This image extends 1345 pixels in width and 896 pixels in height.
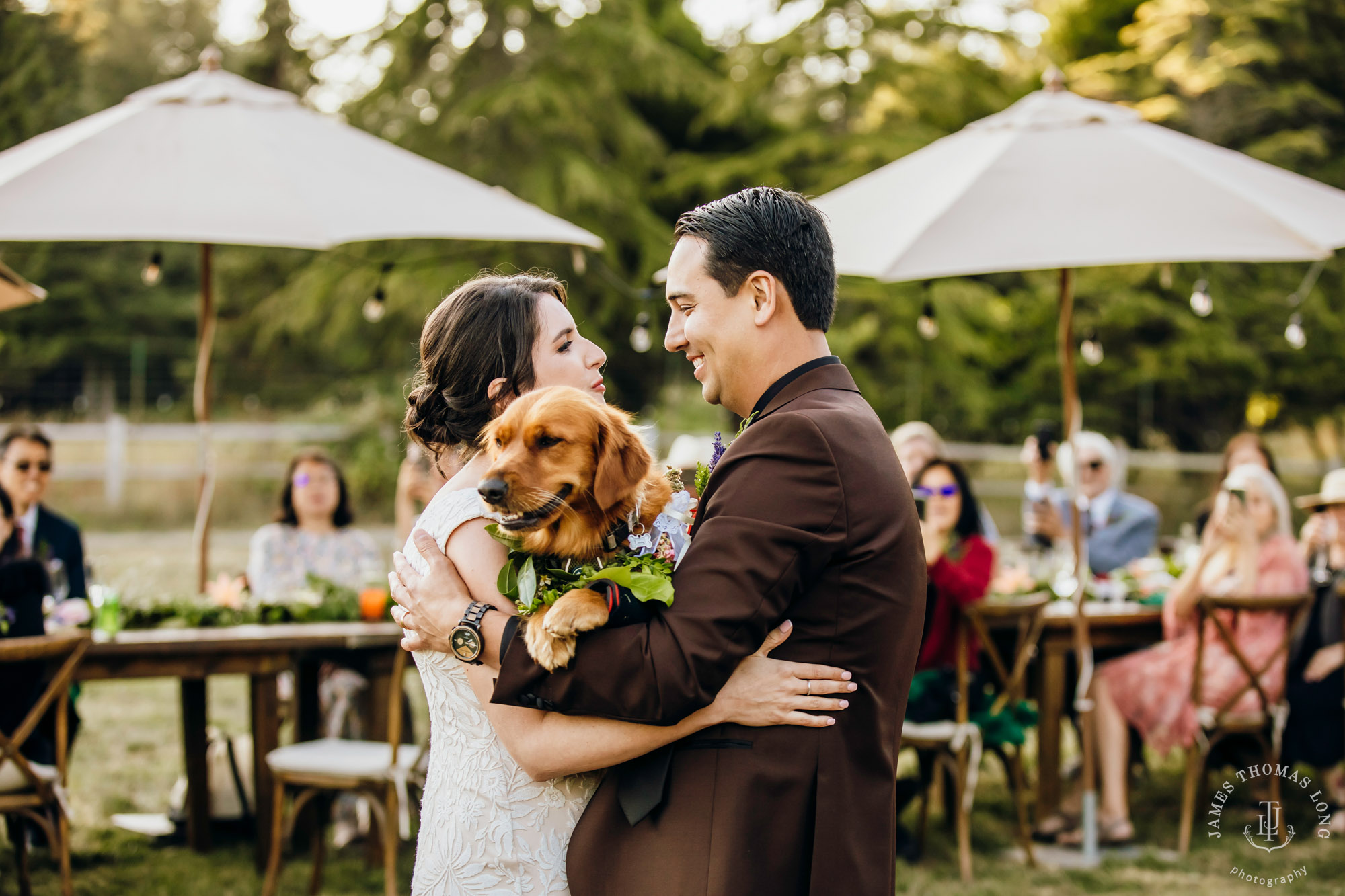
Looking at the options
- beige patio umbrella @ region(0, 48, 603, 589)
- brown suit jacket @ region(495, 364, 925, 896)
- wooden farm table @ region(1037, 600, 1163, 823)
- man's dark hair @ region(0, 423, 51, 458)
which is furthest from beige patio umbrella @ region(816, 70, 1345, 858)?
man's dark hair @ region(0, 423, 51, 458)

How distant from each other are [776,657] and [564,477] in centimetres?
49

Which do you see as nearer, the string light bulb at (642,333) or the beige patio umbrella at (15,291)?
the beige patio umbrella at (15,291)

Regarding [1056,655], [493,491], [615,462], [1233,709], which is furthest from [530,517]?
[1233,709]

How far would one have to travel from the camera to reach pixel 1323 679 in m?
5.89

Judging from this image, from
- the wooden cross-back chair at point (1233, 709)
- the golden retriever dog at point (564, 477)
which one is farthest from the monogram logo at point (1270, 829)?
the golden retriever dog at point (564, 477)

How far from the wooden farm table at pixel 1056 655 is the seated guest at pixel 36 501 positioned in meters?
5.02

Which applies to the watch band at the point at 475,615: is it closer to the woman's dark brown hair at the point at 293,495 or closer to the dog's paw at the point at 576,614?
the dog's paw at the point at 576,614

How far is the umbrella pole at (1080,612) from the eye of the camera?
562cm

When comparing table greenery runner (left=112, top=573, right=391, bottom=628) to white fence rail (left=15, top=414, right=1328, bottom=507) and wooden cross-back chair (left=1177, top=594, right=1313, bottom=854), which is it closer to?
wooden cross-back chair (left=1177, top=594, right=1313, bottom=854)

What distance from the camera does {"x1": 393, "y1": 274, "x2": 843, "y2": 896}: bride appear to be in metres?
1.93

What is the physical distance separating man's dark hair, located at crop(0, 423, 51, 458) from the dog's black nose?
15.8ft

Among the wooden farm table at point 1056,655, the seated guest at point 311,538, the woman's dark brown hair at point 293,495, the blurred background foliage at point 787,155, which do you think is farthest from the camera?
the blurred background foliage at point 787,155

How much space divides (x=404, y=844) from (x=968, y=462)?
13.1 m

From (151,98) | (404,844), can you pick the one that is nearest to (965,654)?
(404,844)
